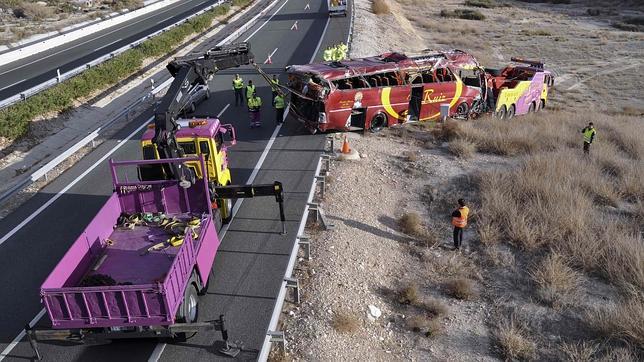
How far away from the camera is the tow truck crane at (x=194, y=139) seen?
1030cm

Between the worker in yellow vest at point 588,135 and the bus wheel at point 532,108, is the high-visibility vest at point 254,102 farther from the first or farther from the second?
the bus wheel at point 532,108

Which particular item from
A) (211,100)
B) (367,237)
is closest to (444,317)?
(367,237)

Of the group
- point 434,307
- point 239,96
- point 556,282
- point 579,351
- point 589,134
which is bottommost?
point 579,351

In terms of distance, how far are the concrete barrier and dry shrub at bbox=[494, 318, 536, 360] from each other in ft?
110

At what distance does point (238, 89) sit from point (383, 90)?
6609 millimetres

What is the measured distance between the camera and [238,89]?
2061 centimetres

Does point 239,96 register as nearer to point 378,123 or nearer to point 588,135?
point 378,123

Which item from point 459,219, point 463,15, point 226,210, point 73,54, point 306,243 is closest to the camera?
point 306,243

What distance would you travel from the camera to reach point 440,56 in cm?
1912

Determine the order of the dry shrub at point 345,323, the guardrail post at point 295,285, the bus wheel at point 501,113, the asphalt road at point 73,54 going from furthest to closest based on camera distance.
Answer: the asphalt road at point 73,54 < the bus wheel at point 501,113 < the guardrail post at point 295,285 < the dry shrub at point 345,323

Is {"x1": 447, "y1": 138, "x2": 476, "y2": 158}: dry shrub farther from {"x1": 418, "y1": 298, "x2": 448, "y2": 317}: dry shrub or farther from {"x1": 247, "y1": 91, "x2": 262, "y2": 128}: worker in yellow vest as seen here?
{"x1": 418, "y1": 298, "x2": 448, "y2": 317}: dry shrub

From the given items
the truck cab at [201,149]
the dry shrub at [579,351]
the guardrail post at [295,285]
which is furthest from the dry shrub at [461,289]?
the truck cab at [201,149]

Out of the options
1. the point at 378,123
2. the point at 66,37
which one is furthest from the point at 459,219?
the point at 66,37

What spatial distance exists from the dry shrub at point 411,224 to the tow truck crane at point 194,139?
3.31 meters
